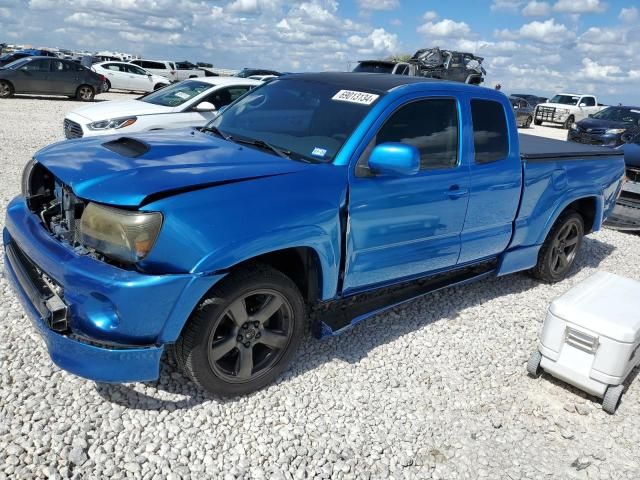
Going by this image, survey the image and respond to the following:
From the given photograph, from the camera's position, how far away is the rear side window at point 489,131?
4.14 metres

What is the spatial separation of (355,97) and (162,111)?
5.89m

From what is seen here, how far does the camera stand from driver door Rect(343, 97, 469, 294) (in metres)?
3.35

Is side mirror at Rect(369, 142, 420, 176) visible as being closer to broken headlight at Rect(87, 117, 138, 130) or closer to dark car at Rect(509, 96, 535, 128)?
broken headlight at Rect(87, 117, 138, 130)

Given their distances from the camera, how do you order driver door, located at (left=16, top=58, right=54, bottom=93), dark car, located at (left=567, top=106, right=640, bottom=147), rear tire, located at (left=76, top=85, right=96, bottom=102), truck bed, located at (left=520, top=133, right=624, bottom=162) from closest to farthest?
truck bed, located at (left=520, top=133, right=624, bottom=162)
dark car, located at (left=567, top=106, right=640, bottom=147)
driver door, located at (left=16, top=58, right=54, bottom=93)
rear tire, located at (left=76, top=85, right=96, bottom=102)

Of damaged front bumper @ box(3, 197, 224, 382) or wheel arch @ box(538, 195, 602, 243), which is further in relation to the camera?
wheel arch @ box(538, 195, 602, 243)

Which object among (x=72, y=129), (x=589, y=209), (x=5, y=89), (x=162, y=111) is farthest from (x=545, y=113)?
(x=72, y=129)

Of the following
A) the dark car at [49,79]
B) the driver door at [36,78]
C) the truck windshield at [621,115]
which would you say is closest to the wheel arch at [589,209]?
the truck windshield at [621,115]

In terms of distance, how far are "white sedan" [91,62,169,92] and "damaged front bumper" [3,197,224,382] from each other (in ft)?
81.1

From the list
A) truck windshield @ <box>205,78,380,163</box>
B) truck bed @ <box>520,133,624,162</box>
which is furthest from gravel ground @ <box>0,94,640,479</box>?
truck bed @ <box>520,133,624,162</box>

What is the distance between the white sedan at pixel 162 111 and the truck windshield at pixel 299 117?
4.28 m

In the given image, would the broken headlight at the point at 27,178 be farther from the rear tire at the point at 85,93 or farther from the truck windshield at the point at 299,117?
the rear tire at the point at 85,93

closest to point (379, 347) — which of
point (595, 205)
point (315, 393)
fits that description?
point (315, 393)

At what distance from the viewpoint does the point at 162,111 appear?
28.5 feet

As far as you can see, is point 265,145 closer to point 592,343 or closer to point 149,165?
point 149,165
